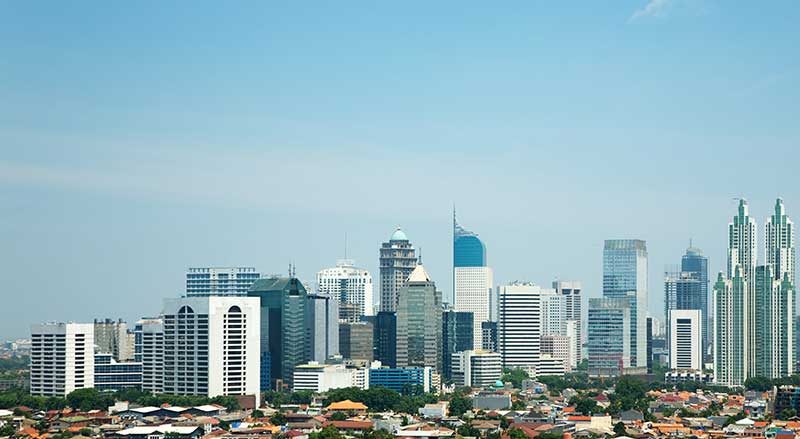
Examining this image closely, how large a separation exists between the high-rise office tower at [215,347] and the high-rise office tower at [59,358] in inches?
237

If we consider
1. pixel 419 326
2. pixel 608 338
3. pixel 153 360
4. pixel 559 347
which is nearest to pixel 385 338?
pixel 419 326

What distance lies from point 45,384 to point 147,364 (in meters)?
4.77

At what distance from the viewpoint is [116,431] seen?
204 feet

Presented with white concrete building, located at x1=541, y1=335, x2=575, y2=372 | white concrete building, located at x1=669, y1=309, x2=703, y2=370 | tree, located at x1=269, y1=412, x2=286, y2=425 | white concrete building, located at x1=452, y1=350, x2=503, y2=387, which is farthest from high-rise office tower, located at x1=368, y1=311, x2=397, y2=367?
white concrete building, located at x1=669, y1=309, x2=703, y2=370

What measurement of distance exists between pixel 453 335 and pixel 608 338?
19999mm

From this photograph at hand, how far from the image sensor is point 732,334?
347 ft

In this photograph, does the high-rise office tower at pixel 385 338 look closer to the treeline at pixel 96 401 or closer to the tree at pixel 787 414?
the treeline at pixel 96 401

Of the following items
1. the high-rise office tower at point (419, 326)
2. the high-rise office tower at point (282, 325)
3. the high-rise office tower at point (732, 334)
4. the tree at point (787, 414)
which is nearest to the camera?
the tree at point (787, 414)

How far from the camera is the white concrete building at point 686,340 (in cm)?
13088

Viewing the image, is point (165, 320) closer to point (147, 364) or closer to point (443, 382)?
point (147, 364)

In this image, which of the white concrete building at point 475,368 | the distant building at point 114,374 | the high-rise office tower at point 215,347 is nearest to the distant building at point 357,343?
the white concrete building at point 475,368

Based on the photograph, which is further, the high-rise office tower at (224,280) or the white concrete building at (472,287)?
the white concrete building at (472,287)

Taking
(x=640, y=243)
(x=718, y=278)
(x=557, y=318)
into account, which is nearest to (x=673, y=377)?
(x=718, y=278)

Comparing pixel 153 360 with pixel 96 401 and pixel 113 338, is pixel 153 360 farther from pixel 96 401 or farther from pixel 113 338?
pixel 113 338
